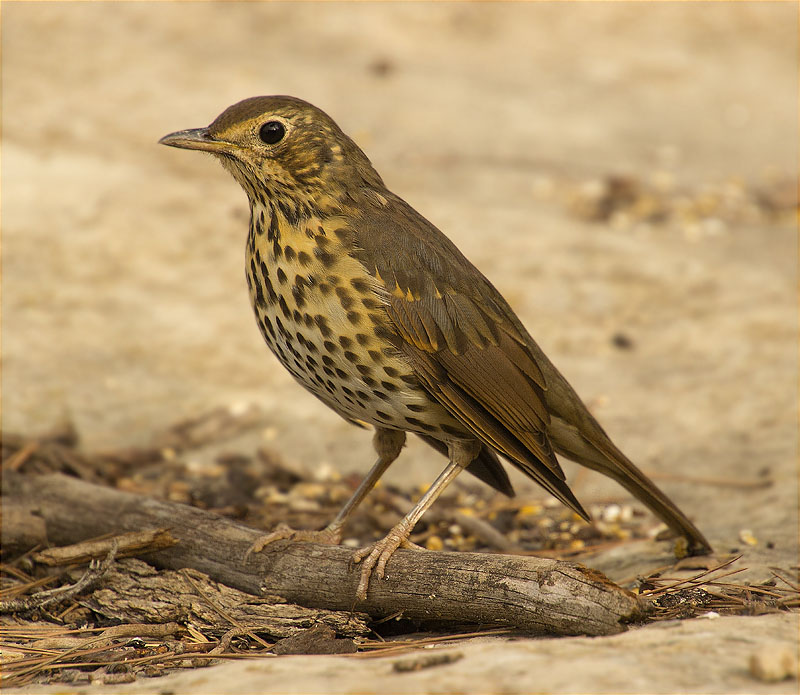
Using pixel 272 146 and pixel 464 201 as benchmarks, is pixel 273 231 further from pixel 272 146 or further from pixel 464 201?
pixel 464 201

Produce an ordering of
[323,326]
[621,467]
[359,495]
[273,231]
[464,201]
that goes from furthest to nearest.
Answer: [464,201]
[359,495]
[621,467]
[273,231]
[323,326]

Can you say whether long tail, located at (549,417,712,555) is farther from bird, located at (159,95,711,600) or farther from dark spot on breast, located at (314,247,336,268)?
dark spot on breast, located at (314,247,336,268)

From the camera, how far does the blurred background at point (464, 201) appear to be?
634cm

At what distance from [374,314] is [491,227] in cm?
465

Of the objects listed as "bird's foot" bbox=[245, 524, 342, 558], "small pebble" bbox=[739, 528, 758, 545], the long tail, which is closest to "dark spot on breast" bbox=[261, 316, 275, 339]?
"bird's foot" bbox=[245, 524, 342, 558]

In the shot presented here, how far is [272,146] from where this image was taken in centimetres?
396

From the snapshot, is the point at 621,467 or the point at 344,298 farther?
the point at 621,467

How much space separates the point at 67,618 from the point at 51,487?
96cm

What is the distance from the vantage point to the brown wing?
3840mm

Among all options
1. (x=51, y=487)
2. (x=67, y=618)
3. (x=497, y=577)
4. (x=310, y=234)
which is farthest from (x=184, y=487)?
(x=497, y=577)

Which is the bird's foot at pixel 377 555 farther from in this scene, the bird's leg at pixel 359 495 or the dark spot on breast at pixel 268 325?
the dark spot on breast at pixel 268 325

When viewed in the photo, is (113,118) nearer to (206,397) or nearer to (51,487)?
(206,397)

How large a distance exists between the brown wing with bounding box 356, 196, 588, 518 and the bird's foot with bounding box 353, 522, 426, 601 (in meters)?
0.50

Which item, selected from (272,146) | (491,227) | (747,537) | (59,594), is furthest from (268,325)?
(491,227)
